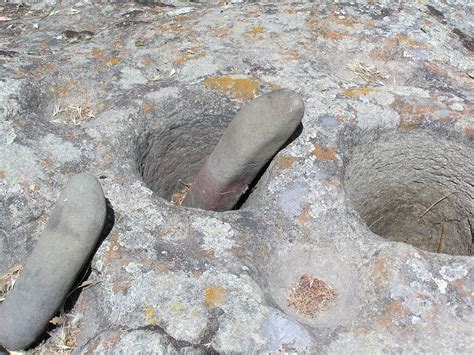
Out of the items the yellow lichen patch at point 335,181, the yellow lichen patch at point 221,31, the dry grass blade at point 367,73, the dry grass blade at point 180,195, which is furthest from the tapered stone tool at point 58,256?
the dry grass blade at point 367,73

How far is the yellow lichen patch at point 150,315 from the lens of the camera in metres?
2.49

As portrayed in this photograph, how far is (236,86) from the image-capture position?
3.58 meters

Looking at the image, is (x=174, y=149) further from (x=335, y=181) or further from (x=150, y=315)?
(x=150, y=315)

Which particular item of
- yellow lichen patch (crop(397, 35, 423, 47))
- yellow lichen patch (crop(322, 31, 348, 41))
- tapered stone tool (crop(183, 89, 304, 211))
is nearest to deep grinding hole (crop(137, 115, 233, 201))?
tapered stone tool (crop(183, 89, 304, 211))

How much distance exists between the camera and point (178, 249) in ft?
9.09

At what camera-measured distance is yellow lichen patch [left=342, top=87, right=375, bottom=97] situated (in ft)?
11.5

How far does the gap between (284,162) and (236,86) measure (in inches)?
26.6

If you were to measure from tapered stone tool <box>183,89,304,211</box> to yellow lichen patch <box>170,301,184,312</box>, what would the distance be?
2.88 ft

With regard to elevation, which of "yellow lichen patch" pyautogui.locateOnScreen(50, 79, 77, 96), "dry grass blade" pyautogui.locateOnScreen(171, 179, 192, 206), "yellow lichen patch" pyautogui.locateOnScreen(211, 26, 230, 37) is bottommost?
"dry grass blade" pyautogui.locateOnScreen(171, 179, 192, 206)

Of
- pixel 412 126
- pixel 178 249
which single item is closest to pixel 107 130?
pixel 178 249

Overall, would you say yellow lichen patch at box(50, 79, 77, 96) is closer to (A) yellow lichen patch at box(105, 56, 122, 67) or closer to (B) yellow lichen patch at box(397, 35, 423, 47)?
(A) yellow lichen patch at box(105, 56, 122, 67)

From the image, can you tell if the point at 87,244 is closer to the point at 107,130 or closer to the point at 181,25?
the point at 107,130

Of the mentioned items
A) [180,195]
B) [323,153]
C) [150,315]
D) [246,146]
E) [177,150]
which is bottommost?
[180,195]

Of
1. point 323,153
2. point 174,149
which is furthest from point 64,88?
point 323,153
